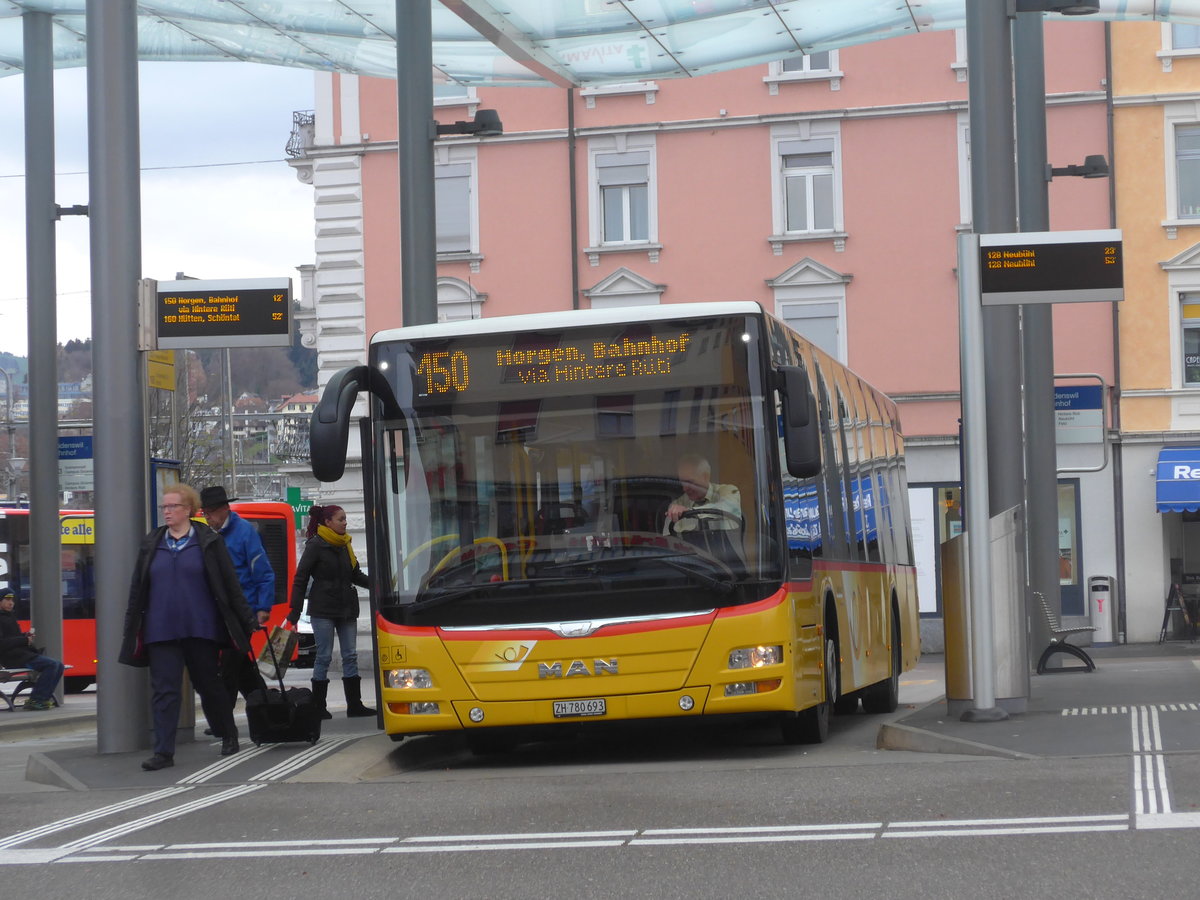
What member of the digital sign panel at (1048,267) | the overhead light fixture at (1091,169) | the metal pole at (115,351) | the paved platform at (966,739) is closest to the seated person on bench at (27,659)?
the paved platform at (966,739)

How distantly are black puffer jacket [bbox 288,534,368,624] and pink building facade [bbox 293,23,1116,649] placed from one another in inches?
807

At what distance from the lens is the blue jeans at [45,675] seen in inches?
789

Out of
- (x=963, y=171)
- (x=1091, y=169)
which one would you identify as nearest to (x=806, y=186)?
(x=963, y=171)

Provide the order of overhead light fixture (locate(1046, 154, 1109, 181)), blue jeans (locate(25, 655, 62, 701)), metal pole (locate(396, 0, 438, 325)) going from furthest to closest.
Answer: blue jeans (locate(25, 655, 62, 701))
overhead light fixture (locate(1046, 154, 1109, 181))
metal pole (locate(396, 0, 438, 325))

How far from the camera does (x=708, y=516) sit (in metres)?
10.9

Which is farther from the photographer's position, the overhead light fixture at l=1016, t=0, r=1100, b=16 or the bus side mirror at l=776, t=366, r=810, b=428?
the overhead light fixture at l=1016, t=0, r=1100, b=16

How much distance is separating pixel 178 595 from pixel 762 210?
25.4 meters

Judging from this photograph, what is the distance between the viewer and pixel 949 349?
3522cm

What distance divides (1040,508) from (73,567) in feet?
57.4

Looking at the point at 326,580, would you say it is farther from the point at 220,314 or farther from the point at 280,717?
the point at 220,314

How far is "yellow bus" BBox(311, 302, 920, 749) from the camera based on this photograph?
10.9 metres

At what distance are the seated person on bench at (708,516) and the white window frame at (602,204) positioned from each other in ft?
83.5

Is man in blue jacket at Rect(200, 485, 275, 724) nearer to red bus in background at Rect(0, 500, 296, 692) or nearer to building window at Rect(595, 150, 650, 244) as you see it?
red bus in background at Rect(0, 500, 296, 692)

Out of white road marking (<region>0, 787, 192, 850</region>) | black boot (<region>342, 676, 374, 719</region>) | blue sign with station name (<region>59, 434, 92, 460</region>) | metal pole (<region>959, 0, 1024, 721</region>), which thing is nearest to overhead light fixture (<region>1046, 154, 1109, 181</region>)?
metal pole (<region>959, 0, 1024, 721</region>)
